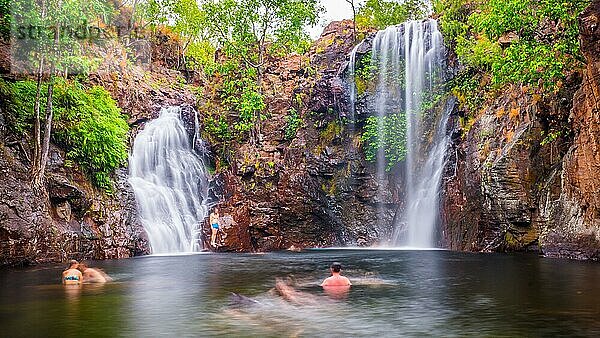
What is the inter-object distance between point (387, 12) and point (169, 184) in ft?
72.8

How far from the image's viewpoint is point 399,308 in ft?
40.7

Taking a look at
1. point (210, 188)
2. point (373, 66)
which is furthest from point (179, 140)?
point (373, 66)

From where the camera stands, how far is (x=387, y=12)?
43875 mm

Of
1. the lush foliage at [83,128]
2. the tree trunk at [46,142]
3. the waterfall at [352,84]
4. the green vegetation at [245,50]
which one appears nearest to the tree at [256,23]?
the green vegetation at [245,50]

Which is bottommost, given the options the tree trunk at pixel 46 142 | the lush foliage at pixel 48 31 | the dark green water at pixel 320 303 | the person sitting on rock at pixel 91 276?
the dark green water at pixel 320 303

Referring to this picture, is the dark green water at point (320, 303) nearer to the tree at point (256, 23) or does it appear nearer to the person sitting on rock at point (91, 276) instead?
the person sitting on rock at point (91, 276)

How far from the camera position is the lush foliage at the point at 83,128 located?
26.1 m

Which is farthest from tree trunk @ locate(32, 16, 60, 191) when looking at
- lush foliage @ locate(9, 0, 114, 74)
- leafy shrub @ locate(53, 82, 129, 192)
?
leafy shrub @ locate(53, 82, 129, 192)

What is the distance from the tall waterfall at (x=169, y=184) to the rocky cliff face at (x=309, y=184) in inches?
72.2

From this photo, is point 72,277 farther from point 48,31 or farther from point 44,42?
point 48,31

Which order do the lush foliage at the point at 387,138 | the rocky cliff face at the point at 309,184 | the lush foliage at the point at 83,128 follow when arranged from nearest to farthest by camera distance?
the lush foliage at the point at 83,128
the rocky cliff face at the point at 309,184
the lush foliage at the point at 387,138

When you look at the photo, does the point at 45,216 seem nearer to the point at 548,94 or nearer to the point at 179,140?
the point at 179,140

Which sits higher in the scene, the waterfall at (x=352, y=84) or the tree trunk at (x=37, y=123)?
the waterfall at (x=352, y=84)

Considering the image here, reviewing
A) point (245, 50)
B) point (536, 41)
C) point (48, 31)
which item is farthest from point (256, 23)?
point (536, 41)
